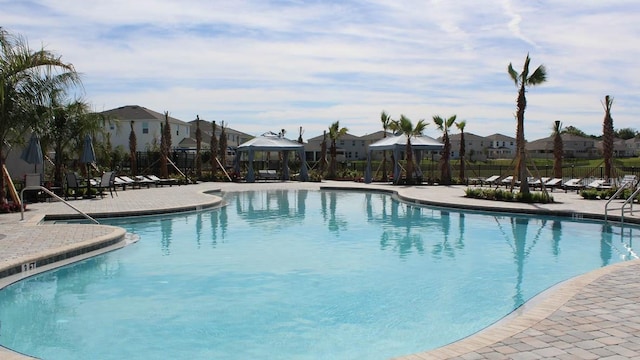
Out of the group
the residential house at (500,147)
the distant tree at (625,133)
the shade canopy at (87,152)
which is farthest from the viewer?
the distant tree at (625,133)

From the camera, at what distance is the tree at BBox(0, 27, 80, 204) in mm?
13031

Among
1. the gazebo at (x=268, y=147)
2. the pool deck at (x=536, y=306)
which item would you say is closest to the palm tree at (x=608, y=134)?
the pool deck at (x=536, y=306)

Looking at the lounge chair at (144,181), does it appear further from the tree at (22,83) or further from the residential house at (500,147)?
the residential house at (500,147)

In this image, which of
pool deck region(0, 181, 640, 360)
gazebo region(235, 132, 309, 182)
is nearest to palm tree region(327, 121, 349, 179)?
gazebo region(235, 132, 309, 182)

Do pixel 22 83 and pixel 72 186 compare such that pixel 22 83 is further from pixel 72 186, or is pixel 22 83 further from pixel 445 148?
pixel 445 148

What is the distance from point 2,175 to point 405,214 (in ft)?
37.3

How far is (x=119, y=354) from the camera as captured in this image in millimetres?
5531

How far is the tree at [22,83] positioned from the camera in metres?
13.0

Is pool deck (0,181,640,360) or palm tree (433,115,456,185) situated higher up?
palm tree (433,115,456,185)

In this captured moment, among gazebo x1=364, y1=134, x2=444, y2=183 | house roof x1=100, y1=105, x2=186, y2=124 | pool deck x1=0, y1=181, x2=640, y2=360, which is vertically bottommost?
pool deck x1=0, y1=181, x2=640, y2=360

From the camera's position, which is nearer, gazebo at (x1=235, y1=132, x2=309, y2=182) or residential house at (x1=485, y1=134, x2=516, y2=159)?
gazebo at (x1=235, y1=132, x2=309, y2=182)

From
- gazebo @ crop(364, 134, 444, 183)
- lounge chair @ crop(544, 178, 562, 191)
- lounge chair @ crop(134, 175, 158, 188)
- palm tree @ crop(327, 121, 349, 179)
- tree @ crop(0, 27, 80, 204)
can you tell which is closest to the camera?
tree @ crop(0, 27, 80, 204)

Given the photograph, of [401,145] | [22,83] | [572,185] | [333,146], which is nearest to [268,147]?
[333,146]

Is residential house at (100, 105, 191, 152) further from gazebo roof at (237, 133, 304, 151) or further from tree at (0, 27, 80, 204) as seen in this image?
tree at (0, 27, 80, 204)
